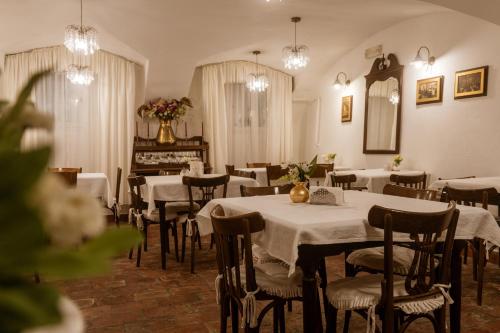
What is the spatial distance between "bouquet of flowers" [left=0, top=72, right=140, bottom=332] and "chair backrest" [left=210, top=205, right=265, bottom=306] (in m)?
1.58

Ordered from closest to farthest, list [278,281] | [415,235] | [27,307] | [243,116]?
[27,307]
[415,235]
[278,281]
[243,116]

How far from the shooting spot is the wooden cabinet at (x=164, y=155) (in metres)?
7.45

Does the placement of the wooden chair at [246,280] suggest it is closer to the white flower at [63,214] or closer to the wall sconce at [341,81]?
the white flower at [63,214]

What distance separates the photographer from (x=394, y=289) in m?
2.08

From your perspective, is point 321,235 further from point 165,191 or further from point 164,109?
point 164,109

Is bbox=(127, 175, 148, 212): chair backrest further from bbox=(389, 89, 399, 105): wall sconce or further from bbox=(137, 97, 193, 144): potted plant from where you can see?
bbox=(389, 89, 399, 105): wall sconce

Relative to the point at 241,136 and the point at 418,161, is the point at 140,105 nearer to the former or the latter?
the point at 241,136

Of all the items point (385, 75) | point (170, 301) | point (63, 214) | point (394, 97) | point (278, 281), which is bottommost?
point (170, 301)

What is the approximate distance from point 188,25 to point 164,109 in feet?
6.40

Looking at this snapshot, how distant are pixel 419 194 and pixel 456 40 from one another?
3715 millimetres

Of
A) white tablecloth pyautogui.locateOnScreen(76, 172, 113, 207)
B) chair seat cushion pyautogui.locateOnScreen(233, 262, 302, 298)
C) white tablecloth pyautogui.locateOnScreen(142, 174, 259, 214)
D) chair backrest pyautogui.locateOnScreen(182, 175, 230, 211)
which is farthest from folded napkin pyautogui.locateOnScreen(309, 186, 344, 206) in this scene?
white tablecloth pyautogui.locateOnScreen(76, 172, 113, 207)

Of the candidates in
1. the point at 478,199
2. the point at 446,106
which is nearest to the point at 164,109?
the point at 446,106

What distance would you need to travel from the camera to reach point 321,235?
6.70 feet

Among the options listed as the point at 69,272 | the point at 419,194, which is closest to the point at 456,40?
the point at 419,194
